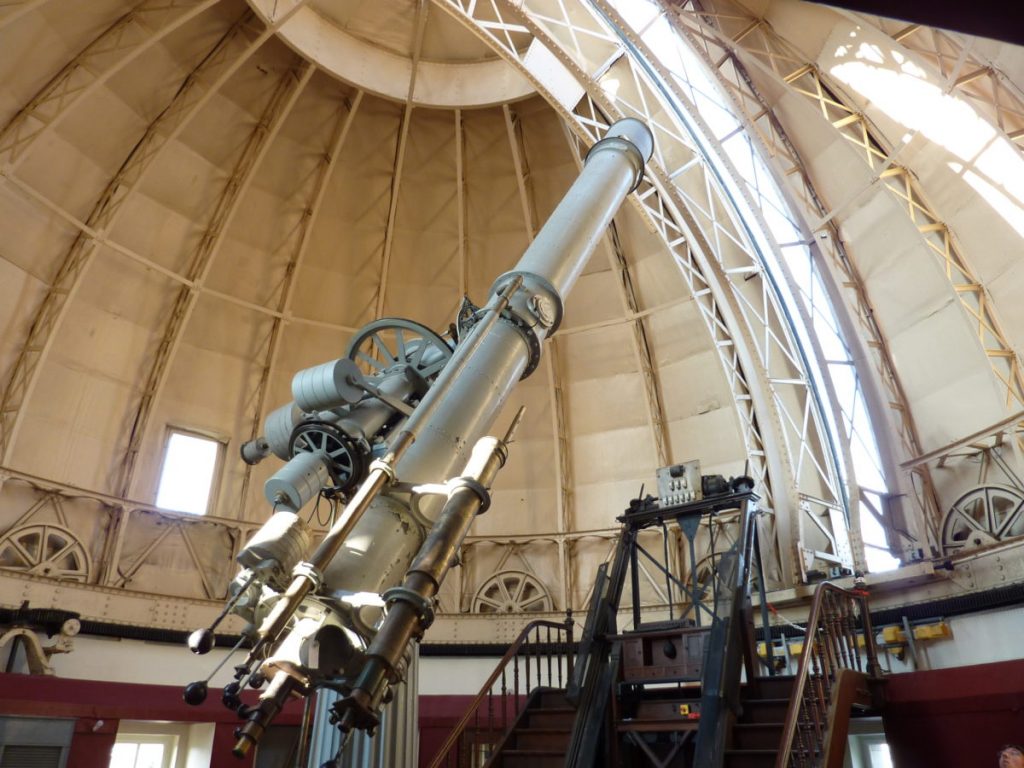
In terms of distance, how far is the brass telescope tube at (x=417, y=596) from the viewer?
331 centimetres

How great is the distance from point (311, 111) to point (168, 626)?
1051 cm

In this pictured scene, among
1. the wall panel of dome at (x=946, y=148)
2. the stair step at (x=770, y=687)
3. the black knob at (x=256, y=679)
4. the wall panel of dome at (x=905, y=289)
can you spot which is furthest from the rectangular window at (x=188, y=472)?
the wall panel of dome at (x=946, y=148)

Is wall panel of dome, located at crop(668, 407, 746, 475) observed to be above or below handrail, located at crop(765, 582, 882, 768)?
above

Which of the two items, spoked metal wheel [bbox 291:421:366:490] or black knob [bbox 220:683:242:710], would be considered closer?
black knob [bbox 220:683:242:710]

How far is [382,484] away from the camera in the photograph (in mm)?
4352

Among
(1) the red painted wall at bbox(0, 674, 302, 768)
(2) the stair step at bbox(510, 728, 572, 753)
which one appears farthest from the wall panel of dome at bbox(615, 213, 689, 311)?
(1) the red painted wall at bbox(0, 674, 302, 768)

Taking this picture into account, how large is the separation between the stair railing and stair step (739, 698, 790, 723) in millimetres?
2115

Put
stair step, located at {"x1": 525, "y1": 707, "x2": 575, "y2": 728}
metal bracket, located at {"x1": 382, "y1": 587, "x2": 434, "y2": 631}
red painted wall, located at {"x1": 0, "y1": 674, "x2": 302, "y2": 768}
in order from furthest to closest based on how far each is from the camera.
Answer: red painted wall, located at {"x1": 0, "y1": 674, "x2": 302, "y2": 768} < stair step, located at {"x1": 525, "y1": 707, "x2": 575, "y2": 728} < metal bracket, located at {"x1": 382, "y1": 587, "x2": 434, "y2": 631}

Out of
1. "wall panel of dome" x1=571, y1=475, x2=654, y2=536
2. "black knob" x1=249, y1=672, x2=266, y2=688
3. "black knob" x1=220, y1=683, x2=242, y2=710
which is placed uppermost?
"wall panel of dome" x1=571, y1=475, x2=654, y2=536

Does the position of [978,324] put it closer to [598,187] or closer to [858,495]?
[858,495]

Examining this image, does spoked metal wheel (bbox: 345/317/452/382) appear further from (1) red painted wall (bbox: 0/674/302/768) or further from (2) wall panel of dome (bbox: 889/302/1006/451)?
(2) wall panel of dome (bbox: 889/302/1006/451)

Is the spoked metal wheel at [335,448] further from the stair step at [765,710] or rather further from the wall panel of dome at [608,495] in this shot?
the wall panel of dome at [608,495]

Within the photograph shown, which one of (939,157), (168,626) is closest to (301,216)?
(168,626)

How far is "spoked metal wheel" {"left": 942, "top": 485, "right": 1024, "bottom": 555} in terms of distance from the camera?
10484 mm
